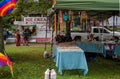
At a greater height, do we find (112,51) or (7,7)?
(7,7)

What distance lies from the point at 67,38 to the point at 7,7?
7947mm

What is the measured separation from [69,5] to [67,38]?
7.61 metres

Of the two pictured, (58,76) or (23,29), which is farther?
(23,29)

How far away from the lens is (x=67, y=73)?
1130cm

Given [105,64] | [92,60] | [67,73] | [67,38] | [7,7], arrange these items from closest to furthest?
1. [7,7]
2. [67,73]
3. [105,64]
4. [92,60]
5. [67,38]

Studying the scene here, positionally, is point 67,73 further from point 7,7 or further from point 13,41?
point 13,41

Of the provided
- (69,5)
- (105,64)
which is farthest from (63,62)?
(105,64)

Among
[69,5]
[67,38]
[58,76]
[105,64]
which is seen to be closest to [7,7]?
[69,5]

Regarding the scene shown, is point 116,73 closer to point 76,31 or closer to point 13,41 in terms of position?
point 76,31

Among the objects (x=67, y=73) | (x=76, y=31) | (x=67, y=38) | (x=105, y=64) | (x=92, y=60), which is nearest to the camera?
(x=67, y=73)

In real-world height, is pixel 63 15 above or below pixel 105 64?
above

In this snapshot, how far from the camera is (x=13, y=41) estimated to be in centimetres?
3041

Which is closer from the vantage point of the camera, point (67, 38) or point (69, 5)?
point (69, 5)

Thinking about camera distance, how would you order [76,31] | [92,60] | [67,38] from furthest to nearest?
[76,31] < [67,38] < [92,60]
